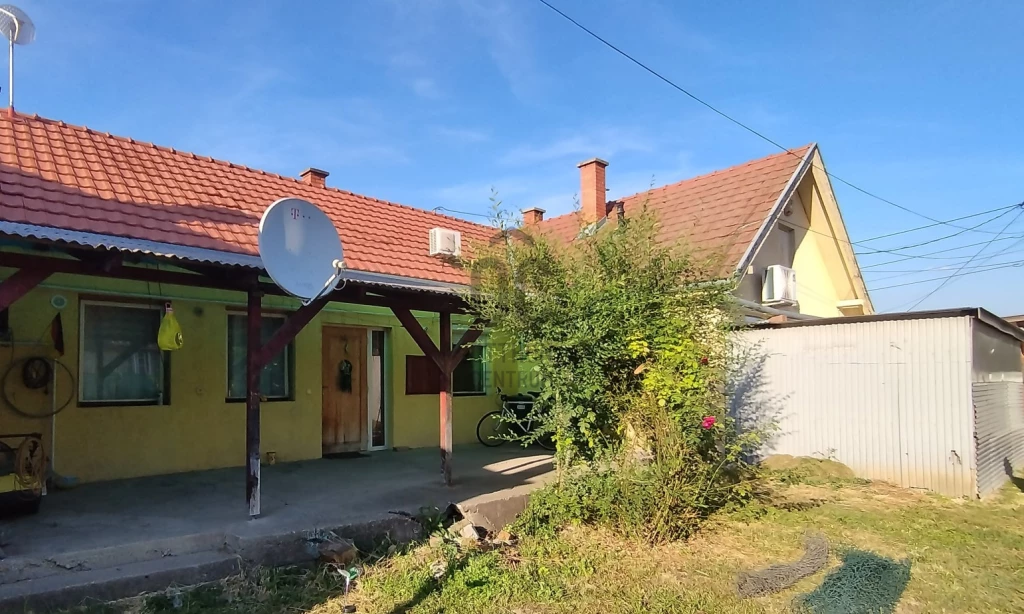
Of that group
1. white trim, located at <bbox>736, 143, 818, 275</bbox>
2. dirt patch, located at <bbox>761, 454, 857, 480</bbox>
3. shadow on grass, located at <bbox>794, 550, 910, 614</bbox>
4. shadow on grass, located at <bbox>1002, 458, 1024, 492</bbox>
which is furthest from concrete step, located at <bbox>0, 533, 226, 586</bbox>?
shadow on grass, located at <bbox>1002, 458, 1024, 492</bbox>

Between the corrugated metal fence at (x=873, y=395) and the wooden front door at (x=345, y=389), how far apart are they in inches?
225

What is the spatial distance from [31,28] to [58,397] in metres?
4.20

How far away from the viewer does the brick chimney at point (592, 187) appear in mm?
13367

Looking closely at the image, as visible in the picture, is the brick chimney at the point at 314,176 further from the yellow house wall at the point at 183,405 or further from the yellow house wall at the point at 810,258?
the yellow house wall at the point at 810,258

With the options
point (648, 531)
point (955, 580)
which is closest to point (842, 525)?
point (955, 580)

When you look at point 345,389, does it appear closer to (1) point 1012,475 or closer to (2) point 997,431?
(2) point 997,431

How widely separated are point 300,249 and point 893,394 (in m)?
7.42

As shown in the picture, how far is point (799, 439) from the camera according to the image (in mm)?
9508

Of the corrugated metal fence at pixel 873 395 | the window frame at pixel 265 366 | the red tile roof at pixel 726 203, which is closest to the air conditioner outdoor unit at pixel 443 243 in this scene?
the red tile roof at pixel 726 203

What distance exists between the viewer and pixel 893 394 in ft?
28.3

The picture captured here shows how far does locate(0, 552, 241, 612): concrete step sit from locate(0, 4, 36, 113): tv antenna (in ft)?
19.4

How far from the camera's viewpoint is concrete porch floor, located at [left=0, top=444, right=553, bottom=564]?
5.41 metres

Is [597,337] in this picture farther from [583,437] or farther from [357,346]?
[357,346]

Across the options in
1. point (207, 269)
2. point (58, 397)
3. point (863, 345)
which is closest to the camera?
point (207, 269)
